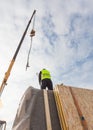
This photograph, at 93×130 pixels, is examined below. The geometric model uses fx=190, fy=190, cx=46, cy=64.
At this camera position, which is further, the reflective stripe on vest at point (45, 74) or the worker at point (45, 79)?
the reflective stripe on vest at point (45, 74)

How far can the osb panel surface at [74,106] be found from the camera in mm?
5051

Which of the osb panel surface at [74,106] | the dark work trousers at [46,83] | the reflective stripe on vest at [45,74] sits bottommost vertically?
the osb panel surface at [74,106]

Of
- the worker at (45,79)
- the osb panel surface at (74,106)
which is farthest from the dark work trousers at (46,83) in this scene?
the osb panel surface at (74,106)

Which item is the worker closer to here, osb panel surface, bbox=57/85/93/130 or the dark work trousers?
the dark work trousers

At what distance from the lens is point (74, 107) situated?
5605mm

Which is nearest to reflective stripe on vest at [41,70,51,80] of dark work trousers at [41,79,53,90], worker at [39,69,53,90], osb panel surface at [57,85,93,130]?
worker at [39,69,53,90]

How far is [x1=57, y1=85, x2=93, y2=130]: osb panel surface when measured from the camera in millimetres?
5051

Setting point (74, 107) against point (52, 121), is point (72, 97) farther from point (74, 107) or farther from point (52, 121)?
point (52, 121)

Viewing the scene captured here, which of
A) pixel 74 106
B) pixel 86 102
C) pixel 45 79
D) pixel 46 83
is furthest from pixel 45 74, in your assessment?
pixel 74 106

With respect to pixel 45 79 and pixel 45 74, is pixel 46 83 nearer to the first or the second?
pixel 45 79

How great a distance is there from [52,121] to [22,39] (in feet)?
27.9

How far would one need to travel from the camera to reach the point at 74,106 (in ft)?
18.5

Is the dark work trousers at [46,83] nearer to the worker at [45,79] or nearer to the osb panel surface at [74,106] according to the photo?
the worker at [45,79]

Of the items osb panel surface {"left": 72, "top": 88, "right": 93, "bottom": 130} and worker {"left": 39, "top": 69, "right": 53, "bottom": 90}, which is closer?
osb panel surface {"left": 72, "top": 88, "right": 93, "bottom": 130}
